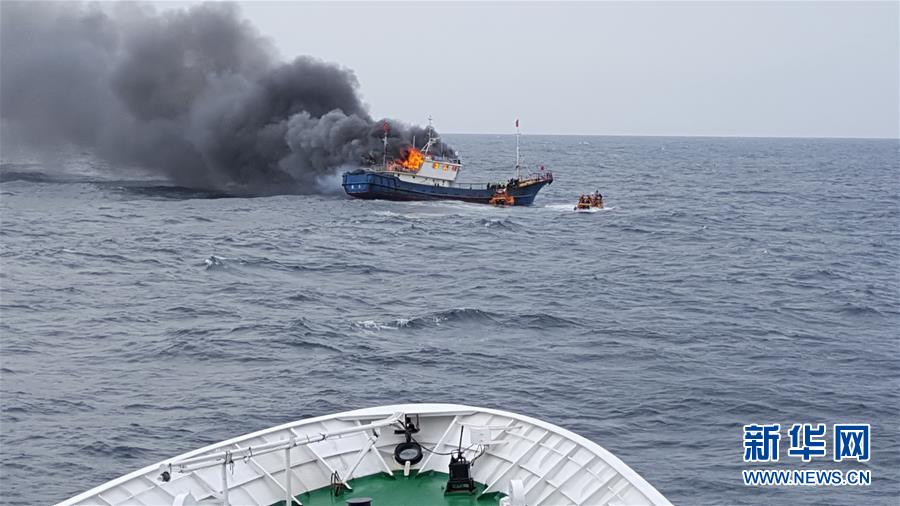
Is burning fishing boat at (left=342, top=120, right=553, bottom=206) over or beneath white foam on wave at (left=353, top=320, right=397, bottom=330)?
over

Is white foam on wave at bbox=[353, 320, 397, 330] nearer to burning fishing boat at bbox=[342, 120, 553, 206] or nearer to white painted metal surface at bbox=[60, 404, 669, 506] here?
white painted metal surface at bbox=[60, 404, 669, 506]

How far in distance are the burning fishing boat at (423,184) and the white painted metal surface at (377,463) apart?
59815mm

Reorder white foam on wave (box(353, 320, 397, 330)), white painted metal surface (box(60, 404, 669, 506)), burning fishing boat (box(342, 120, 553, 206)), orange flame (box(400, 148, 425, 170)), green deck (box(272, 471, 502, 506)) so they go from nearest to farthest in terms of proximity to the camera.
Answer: white painted metal surface (box(60, 404, 669, 506))
green deck (box(272, 471, 502, 506))
white foam on wave (box(353, 320, 397, 330))
burning fishing boat (box(342, 120, 553, 206))
orange flame (box(400, 148, 425, 170))

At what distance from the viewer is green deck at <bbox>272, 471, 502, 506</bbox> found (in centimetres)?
1346

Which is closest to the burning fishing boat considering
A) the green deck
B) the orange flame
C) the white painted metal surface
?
the orange flame

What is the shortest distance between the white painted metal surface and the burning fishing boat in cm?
5982

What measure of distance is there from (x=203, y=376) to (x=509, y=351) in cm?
1033

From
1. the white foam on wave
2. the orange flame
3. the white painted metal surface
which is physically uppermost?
→ the orange flame

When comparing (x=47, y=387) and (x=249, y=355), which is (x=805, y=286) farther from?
(x=47, y=387)

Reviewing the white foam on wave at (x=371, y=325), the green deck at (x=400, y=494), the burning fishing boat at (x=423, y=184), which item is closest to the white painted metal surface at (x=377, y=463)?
the green deck at (x=400, y=494)

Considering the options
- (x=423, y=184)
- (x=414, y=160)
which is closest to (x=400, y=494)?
(x=423, y=184)

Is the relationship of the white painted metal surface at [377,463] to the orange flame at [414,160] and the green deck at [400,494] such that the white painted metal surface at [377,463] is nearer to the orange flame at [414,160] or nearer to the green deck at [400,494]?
the green deck at [400,494]

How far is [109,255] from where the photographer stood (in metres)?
48.5

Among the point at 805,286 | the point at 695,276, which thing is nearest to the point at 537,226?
the point at 695,276
